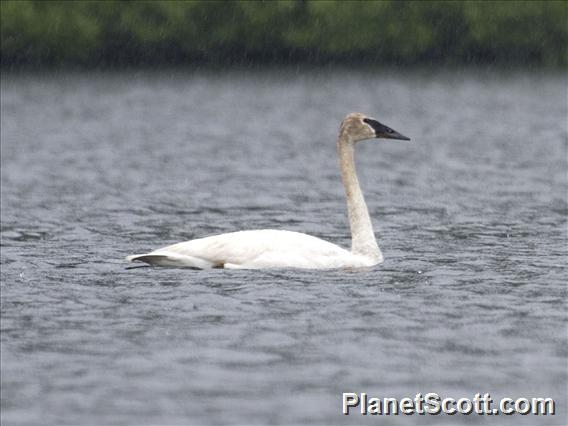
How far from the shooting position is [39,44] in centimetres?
6481

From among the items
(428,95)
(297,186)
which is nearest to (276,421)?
(297,186)

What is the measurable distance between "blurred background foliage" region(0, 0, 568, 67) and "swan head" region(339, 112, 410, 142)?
162 feet

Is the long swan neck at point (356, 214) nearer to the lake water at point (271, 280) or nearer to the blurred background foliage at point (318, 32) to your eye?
the lake water at point (271, 280)

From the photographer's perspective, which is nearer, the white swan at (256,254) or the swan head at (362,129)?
the white swan at (256,254)

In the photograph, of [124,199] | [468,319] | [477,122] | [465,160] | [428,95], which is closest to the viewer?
[468,319]

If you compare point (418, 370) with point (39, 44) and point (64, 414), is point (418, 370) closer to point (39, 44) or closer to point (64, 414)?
point (64, 414)

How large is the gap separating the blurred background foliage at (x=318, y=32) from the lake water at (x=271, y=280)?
2792cm

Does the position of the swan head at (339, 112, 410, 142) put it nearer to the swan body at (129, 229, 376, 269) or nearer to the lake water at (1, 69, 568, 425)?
the lake water at (1, 69, 568, 425)

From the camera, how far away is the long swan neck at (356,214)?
16.8m

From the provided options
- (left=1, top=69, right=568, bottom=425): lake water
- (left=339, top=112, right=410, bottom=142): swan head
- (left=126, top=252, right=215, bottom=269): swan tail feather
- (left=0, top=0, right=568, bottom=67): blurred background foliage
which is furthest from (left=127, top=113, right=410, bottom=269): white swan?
(left=0, top=0, right=568, bottom=67): blurred background foliage

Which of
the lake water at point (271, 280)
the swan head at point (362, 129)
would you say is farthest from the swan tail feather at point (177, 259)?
the swan head at point (362, 129)

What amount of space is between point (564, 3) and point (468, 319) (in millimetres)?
56228

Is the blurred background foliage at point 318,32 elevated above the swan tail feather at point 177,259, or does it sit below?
below

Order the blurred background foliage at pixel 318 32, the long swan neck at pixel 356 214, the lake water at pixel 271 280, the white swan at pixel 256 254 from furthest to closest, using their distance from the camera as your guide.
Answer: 1. the blurred background foliage at pixel 318 32
2. the long swan neck at pixel 356 214
3. the white swan at pixel 256 254
4. the lake water at pixel 271 280
